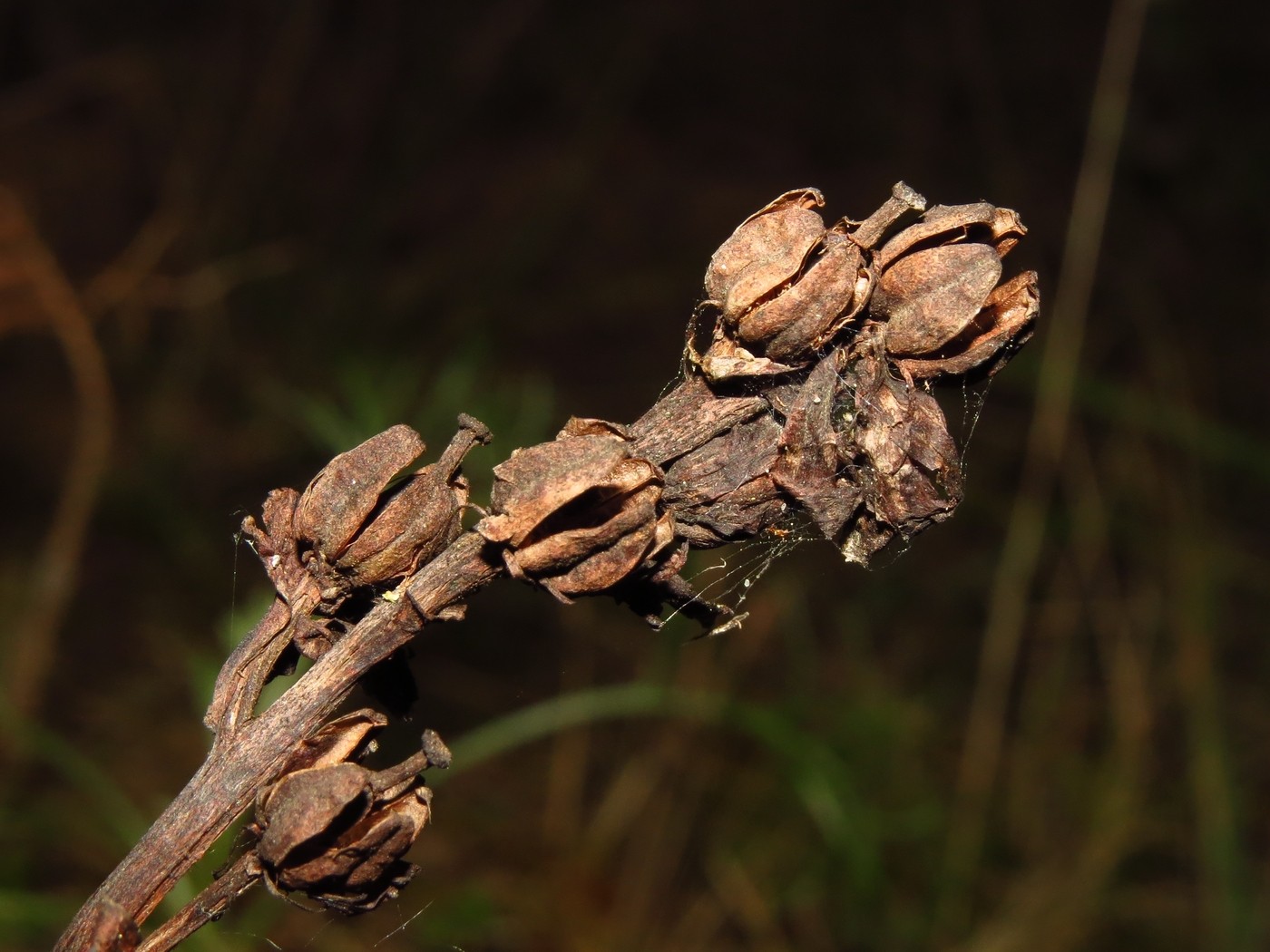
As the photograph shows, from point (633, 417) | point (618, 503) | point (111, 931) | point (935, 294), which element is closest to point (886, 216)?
point (935, 294)

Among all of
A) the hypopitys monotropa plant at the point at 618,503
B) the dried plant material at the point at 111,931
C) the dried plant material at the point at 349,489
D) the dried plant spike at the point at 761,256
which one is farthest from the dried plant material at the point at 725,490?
the dried plant material at the point at 111,931

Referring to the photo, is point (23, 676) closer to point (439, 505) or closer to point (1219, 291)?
point (439, 505)

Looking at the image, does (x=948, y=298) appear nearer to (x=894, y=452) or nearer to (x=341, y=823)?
(x=894, y=452)

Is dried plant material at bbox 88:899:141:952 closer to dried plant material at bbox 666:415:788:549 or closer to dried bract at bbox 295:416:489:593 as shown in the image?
dried bract at bbox 295:416:489:593

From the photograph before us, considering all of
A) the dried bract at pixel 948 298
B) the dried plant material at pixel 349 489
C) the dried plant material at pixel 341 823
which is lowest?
the dried plant material at pixel 341 823

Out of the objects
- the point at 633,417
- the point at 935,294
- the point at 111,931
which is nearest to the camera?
the point at 111,931

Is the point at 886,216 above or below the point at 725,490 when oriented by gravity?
above

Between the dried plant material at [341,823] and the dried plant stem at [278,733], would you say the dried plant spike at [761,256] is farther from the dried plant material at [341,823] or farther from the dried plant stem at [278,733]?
the dried plant material at [341,823]

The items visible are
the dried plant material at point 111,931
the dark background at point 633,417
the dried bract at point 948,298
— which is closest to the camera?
the dried plant material at point 111,931

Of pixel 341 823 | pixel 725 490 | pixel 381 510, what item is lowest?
pixel 341 823
